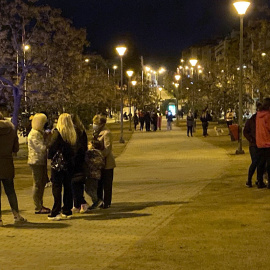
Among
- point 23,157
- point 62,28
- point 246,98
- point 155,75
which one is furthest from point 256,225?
point 155,75

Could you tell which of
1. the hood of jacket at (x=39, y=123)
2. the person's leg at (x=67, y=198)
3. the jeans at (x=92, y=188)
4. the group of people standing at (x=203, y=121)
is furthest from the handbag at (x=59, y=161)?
the group of people standing at (x=203, y=121)

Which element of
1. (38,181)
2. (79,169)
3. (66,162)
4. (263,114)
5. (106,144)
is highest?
(263,114)

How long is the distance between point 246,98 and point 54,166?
41663mm

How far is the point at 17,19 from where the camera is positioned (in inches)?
1102

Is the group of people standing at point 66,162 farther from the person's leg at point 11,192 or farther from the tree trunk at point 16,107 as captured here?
the tree trunk at point 16,107

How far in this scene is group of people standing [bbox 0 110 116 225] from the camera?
9.58m

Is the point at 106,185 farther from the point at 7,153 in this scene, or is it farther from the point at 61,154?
the point at 7,153

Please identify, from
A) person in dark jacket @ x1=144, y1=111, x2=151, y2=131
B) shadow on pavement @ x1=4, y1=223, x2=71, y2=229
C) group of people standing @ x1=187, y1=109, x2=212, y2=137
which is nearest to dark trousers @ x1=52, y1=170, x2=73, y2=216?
shadow on pavement @ x1=4, y1=223, x2=71, y2=229

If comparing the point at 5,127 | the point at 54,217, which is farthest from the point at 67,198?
the point at 5,127

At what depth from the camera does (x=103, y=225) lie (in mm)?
9531

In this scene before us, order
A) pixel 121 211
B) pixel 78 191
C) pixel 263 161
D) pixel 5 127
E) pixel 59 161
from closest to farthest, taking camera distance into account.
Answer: pixel 5 127 → pixel 59 161 → pixel 78 191 → pixel 121 211 → pixel 263 161

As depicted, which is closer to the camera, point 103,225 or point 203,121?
point 103,225

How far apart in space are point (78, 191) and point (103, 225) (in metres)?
1.26

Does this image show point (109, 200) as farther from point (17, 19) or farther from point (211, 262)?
point (17, 19)
